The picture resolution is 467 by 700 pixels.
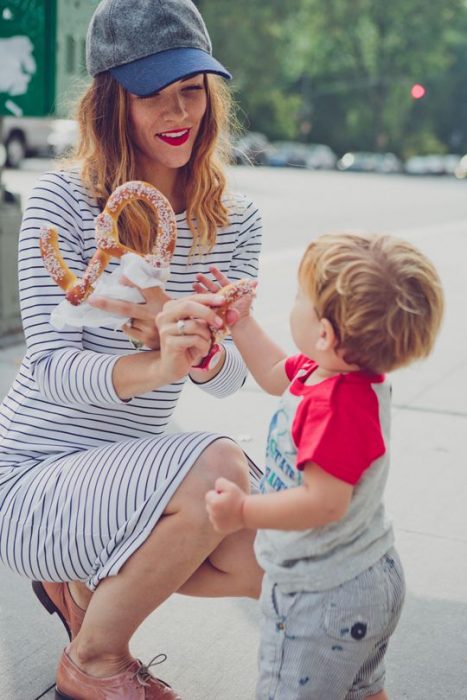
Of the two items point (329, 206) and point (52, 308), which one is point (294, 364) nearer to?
point (52, 308)

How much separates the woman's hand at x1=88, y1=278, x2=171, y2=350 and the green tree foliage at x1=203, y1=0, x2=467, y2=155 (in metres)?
49.7

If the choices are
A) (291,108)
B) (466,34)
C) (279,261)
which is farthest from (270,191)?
(466,34)

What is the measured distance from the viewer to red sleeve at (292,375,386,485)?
181 cm

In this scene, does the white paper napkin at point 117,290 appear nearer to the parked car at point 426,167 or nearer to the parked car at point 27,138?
the parked car at point 27,138

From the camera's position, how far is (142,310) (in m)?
2.15

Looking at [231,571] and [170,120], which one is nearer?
[231,571]

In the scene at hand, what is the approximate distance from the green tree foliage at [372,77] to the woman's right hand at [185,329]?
49.8 m

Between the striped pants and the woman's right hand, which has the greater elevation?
the woman's right hand

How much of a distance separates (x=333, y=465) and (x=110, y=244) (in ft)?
2.45

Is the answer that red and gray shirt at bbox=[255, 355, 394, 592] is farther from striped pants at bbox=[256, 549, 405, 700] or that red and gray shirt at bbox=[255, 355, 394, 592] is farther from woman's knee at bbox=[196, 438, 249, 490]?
woman's knee at bbox=[196, 438, 249, 490]

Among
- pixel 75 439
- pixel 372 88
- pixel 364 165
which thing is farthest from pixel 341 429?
pixel 372 88

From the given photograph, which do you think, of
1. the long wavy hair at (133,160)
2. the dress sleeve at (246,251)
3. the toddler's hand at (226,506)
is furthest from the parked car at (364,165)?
the toddler's hand at (226,506)

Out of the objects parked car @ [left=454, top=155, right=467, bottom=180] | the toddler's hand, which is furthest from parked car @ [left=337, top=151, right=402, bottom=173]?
the toddler's hand

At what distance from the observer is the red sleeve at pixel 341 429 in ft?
5.93
